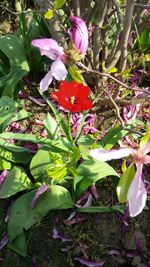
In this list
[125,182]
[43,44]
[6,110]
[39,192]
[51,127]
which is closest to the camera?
[125,182]

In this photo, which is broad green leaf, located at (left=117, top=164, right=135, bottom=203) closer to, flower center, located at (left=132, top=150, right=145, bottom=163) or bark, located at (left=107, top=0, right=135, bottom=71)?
flower center, located at (left=132, top=150, right=145, bottom=163)

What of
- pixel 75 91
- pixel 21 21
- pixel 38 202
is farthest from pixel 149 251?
pixel 21 21

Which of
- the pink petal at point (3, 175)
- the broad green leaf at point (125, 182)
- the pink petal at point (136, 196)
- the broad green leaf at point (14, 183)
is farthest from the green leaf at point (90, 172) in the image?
the pink petal at point (136, 196)

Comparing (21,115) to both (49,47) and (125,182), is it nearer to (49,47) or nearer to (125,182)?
(49,47)

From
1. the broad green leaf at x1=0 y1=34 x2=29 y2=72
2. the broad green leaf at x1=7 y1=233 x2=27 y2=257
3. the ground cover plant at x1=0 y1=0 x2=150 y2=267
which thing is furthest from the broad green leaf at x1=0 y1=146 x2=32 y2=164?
the broad green leaf at x1=0 y1=34 x2=29 y2=72

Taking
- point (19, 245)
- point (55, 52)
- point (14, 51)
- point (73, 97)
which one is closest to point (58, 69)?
point (55, 52)

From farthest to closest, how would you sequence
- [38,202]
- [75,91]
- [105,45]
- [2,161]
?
[105,45] < [2,161] < [38,202] < [75,91]

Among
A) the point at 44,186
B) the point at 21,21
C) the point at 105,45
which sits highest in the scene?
the point at 21,21

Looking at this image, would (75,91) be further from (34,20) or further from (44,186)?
(34,20)
